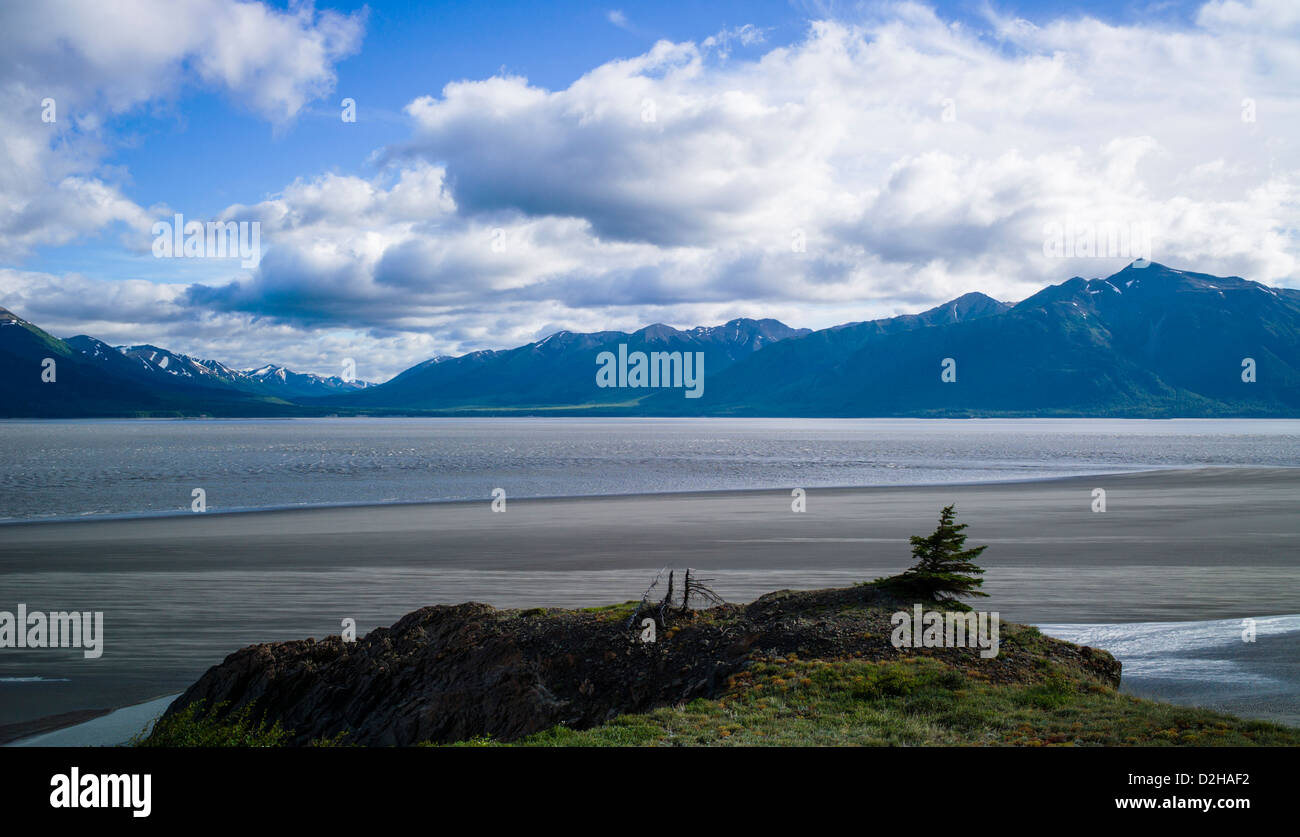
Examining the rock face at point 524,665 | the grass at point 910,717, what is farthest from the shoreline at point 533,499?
the grass at point 910,717

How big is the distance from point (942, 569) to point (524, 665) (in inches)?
287

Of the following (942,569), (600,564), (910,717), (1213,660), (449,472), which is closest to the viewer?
(910,717)

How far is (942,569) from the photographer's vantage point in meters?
14.2

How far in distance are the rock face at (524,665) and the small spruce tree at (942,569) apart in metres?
0.72

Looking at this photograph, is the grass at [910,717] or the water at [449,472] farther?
the water at [449,472]

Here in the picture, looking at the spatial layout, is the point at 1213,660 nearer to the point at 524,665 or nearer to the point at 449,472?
the point at 524,665

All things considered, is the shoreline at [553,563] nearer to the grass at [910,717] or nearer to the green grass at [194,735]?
the grass at [910,717]

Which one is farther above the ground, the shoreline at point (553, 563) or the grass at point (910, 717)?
the grass at point (910, 717)

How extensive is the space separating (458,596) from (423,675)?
10.2m

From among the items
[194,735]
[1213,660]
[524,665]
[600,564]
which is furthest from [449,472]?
[194,735]

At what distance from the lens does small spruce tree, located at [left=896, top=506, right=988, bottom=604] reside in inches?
552

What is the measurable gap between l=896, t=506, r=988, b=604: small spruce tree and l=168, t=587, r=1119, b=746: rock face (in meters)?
0.72

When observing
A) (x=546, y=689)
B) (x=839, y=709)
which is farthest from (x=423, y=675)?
(x=839, y=709)

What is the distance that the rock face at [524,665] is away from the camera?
1177 cm
